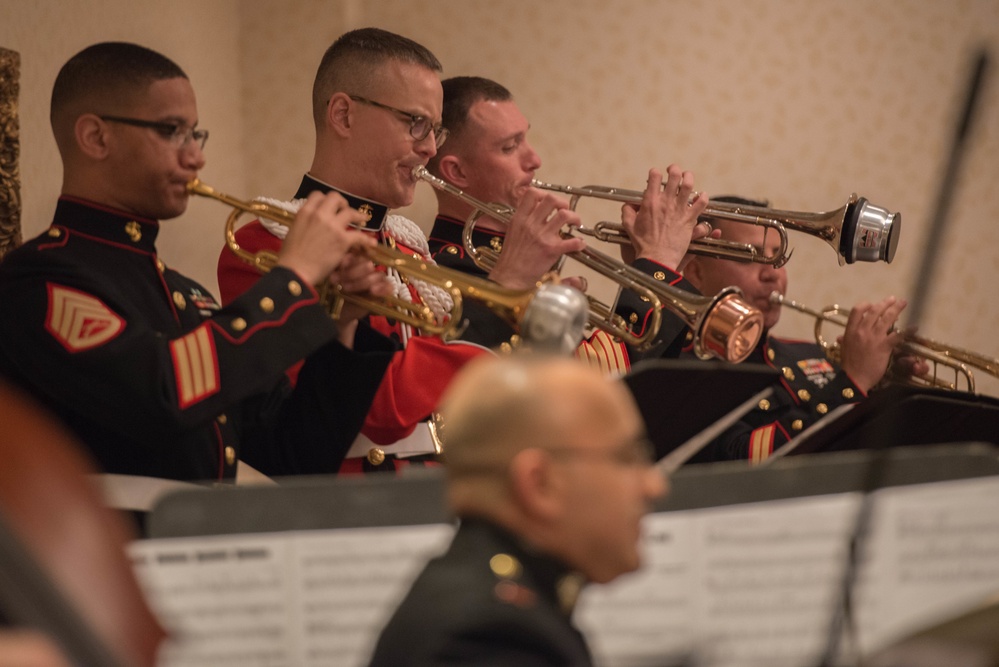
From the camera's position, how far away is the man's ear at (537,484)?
3.71 ft

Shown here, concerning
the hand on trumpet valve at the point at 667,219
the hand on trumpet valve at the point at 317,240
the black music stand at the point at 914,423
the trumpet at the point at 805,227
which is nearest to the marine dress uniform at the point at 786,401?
the trumpet at the point at 805,227

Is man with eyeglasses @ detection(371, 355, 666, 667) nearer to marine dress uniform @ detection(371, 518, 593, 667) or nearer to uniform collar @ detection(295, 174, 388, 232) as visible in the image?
marine dress uniform @ detection(371, 518, 593, 667)

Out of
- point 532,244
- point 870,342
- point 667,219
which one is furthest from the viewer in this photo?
point 870,342

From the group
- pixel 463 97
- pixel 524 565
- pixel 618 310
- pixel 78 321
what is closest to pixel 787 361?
pixel 618 310

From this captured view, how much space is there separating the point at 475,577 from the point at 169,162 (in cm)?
149

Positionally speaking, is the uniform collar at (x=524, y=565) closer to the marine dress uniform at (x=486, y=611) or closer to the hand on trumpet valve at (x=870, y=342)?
the marine dress uniform at (x=486, y=611)

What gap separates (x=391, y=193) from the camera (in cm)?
290

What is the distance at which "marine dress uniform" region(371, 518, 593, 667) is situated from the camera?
3.56 feet

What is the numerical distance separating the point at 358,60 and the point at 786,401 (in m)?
1.66

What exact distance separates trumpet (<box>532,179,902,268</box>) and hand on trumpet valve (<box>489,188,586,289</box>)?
547mm

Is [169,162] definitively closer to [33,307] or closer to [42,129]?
[33,307]

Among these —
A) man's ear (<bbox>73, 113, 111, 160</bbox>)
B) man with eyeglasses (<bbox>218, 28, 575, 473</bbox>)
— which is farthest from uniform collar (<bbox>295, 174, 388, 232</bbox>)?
man's ear (<bbox>73, 113, 111, 160</bbox>)

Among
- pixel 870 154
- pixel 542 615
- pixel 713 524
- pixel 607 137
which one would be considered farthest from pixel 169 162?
pixel 870 154

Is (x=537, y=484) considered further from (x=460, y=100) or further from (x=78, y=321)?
(x=460, y=100)
